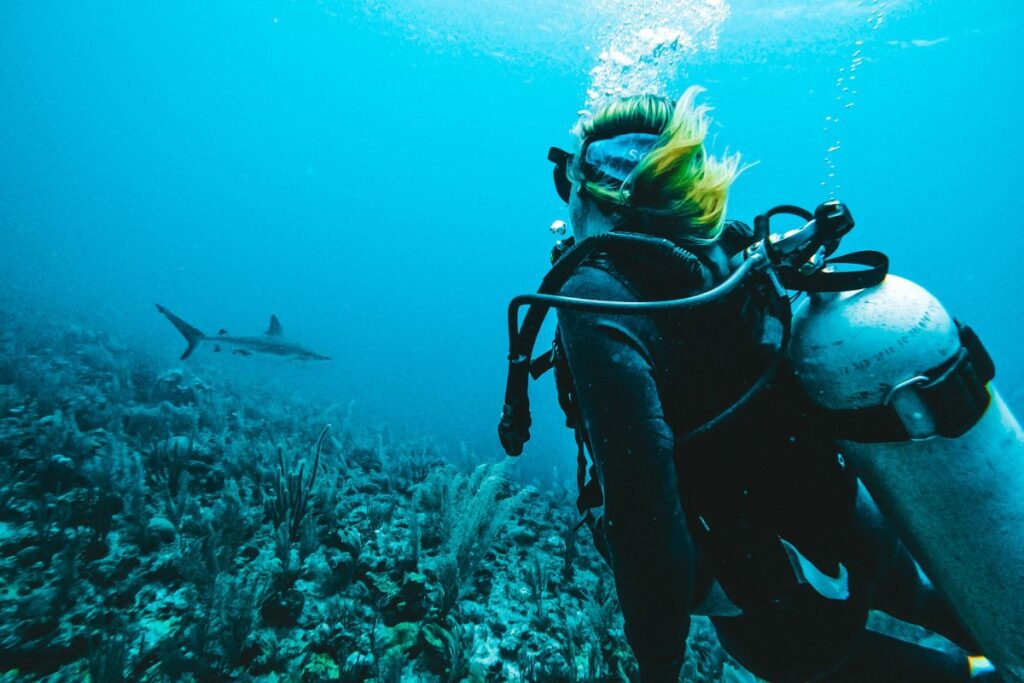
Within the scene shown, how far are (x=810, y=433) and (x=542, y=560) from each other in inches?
144

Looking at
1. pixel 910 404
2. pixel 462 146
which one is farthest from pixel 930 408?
pixel 462 146

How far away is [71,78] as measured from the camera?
15225cm

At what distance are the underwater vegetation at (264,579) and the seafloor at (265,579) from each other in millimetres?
14

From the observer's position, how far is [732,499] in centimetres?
135

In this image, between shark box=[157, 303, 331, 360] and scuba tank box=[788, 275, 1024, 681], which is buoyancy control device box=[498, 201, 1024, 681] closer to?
scuba tank box=[788, 275, 1024, 681]

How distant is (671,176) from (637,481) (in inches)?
38.9

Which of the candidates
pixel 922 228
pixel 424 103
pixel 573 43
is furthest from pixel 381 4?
pixel 922 228

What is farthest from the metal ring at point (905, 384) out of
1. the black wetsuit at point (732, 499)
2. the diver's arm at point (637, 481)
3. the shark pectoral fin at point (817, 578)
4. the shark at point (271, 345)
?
the shark at point (271, 345)

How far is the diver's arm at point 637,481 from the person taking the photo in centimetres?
107

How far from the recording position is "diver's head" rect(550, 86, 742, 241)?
1.40m

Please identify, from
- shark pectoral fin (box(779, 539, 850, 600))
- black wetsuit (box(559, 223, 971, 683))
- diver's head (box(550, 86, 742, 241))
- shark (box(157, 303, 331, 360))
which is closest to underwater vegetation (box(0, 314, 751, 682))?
black wetsuit (box(559, 223, 971, 683))

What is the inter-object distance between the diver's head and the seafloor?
2.72m

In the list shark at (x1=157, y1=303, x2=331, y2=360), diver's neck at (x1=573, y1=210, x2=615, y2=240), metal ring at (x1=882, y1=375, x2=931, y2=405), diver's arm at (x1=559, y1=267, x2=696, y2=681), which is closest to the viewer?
diver's arm at (x1=559, y1=267, x2=696, y2=681)

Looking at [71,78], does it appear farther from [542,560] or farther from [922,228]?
[922,228]
